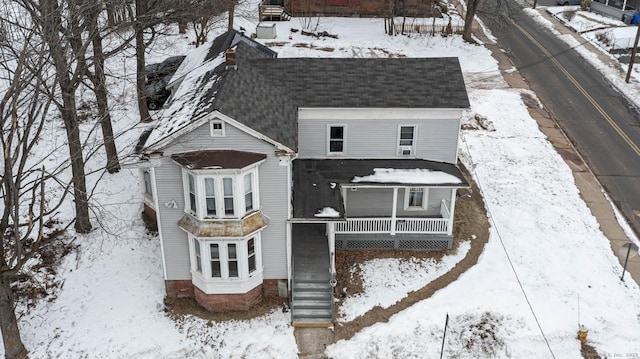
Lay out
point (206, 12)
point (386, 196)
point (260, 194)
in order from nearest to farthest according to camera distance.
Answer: point (260, 194)
point (386, 196)
point (206, 12)

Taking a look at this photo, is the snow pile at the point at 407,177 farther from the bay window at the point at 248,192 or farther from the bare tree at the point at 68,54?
the bare tree at the point at 68,54

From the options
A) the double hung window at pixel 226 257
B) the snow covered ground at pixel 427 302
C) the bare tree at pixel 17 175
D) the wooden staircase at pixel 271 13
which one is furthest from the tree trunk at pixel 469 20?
the bare tree at pixel 17 175

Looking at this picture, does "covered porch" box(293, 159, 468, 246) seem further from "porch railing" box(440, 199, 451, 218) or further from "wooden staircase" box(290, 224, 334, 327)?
"wooden staircase" box(290, 224, 334, 327)

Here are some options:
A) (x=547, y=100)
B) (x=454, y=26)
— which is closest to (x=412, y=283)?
(x=547, y=100)

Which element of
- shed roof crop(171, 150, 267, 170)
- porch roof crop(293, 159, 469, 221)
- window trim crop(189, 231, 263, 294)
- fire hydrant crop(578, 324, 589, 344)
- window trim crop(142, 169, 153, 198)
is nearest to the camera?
shed roof crop(171, 150, 267, 170)

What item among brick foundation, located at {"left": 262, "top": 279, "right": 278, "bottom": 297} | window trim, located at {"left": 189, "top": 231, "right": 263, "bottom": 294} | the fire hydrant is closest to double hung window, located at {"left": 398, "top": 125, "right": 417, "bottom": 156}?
window trim, located at {"left": 189, "top": 231, "right": 263, "bottom": 294}

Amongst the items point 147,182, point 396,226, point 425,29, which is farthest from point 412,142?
point 425,29

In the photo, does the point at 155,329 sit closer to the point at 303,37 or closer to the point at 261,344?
the point at 261,344

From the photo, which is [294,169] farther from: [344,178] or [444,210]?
[444,210]
